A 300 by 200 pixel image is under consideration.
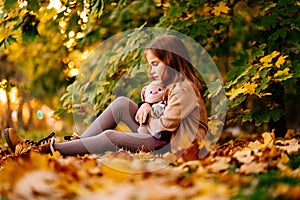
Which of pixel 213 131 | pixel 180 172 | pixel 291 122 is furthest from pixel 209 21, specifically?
pixel 291 122

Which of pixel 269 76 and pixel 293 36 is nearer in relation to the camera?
pixel 269 76

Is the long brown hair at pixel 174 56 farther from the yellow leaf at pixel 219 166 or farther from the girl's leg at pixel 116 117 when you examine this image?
the yellow leaf at pixel 219 166

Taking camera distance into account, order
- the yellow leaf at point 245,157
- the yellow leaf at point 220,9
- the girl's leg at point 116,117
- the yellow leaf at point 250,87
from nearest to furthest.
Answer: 1. the yellow leaf at point 245,157
2. the yellow leaf at point 250,87
3. the girl's leg at point 116,117
4. the yellow leaf at point 220,9

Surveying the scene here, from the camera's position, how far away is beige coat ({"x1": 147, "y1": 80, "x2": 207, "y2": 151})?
3098 mm

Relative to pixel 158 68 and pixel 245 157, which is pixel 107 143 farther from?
pixel 245 157

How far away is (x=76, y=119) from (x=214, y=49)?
1.72m

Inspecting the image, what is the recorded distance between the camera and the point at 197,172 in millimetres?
2051

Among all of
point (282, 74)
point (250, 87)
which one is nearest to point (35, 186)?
point (250, 87)

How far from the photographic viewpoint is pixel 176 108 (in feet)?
10.2

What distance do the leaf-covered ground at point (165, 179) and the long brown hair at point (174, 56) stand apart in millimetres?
989

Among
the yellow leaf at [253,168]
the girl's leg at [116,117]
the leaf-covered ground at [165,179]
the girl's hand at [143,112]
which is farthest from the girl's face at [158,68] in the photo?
the yellow leaf at [253,168]

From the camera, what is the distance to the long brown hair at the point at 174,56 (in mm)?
3287

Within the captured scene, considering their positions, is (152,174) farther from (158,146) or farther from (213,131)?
(213,131)

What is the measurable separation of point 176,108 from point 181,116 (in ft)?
0.21
